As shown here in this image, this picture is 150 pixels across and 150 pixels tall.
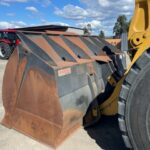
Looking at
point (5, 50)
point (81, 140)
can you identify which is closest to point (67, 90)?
point (81, 140)

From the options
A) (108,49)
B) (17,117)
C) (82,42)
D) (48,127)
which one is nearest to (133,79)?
(48,127)

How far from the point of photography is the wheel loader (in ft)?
8.61

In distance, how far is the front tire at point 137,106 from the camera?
2.56 metres

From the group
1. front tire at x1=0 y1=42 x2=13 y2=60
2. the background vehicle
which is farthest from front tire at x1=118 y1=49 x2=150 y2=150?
the background vehicle

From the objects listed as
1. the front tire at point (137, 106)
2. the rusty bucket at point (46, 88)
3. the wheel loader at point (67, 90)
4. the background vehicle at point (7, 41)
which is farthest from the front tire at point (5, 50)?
the front tire at point (137, 106)

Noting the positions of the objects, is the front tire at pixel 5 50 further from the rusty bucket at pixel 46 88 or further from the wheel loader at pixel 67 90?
the rusty bucket at pixel 46 88

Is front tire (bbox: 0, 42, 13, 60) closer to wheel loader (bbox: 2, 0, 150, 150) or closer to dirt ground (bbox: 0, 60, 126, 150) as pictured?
wheel loader (bbox: 2, 0, 150, 150)

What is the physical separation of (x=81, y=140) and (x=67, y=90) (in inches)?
26.2

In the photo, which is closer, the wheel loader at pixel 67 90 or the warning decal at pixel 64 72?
the wheel loader at pixel 67 90

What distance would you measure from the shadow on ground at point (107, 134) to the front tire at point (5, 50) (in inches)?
494

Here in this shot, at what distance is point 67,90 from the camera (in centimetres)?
341

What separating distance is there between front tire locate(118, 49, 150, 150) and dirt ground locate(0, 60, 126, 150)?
2.25 feet

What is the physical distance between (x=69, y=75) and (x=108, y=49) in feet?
6.66

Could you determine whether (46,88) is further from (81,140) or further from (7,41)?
(7,41)
